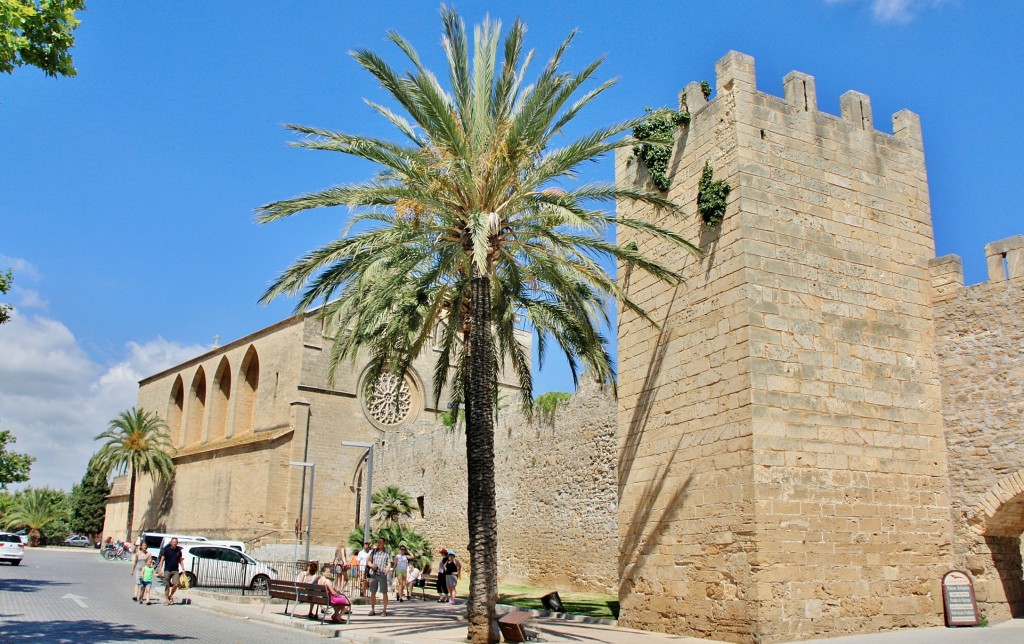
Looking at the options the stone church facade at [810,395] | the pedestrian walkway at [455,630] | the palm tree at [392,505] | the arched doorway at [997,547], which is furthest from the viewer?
the palm tree at [392,505]

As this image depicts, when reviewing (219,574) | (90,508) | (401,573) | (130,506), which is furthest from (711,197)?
(90,508)

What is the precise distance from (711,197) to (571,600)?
10210 mm

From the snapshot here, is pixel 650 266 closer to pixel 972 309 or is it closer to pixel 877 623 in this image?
pixel 972 309

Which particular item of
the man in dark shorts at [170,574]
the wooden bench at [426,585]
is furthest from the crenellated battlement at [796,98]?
the wooden bench at [426,585]

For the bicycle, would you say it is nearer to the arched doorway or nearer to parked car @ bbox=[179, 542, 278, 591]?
parked car @ bbox=[179, 542, 278, 591]

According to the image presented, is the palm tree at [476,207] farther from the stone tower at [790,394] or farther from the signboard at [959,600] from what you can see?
the signboard at [959,600]

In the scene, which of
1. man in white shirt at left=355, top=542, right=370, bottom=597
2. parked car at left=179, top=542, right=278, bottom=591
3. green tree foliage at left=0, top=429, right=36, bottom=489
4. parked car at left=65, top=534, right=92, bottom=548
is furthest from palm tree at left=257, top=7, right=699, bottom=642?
parked car at left=65, top=534, right=92, bottom=548

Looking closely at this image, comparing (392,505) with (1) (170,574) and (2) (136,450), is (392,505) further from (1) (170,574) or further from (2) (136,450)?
(2) (136,450)

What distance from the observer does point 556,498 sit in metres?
21.2

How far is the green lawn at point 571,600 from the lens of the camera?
14680 millimetres

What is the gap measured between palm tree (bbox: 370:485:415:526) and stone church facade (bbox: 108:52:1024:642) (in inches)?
645

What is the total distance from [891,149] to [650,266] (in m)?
4.31

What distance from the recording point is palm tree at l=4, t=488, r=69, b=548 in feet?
206

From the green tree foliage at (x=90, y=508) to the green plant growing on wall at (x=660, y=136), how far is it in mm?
54925
